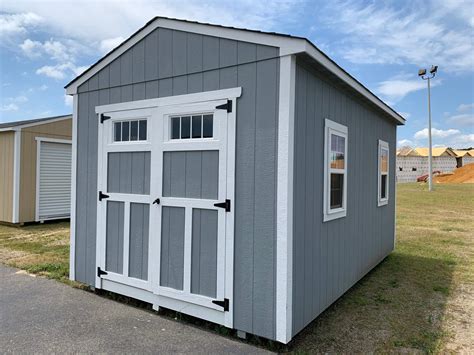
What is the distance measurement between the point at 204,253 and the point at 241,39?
80.2 inches

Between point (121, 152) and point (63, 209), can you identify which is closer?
point (121, 152)

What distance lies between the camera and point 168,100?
355cm

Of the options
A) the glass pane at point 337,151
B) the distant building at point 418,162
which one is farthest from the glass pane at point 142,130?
the distant building at point 418,162

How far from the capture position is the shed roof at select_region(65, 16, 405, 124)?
9.25ft

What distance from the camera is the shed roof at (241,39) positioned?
9.25ft

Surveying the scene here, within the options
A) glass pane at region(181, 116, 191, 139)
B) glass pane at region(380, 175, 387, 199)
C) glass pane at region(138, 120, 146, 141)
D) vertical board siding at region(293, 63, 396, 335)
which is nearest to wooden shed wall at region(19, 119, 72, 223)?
glass pane at region(138, 120, 146, 141)

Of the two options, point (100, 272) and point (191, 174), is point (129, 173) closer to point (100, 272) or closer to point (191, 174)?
point (191, 174)

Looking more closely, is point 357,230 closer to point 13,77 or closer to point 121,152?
point 121,152

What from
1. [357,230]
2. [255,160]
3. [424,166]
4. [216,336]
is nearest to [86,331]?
[216,336]

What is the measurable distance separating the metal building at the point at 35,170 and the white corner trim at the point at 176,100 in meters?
6.19

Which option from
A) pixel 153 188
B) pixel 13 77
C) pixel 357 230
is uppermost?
pixel 13 77

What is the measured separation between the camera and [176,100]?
11.4 feet

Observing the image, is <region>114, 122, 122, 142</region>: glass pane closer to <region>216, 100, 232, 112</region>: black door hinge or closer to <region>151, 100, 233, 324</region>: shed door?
<region>151, 100, 233, 324</region>: shed door

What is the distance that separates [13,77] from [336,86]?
6.51 meters
